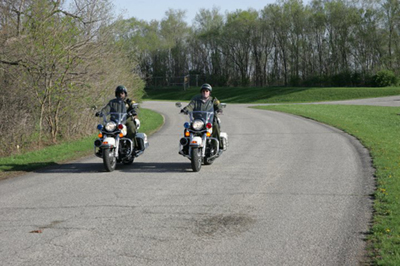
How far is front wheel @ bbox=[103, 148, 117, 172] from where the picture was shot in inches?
439

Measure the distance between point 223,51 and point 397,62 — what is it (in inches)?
1433

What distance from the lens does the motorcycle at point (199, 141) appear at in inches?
435

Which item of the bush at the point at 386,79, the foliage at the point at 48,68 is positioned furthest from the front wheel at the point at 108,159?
the bush at the point at 386,79

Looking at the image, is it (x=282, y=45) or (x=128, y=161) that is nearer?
(x=128, y=161)

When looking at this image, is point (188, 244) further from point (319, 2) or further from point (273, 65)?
point (273, 65)

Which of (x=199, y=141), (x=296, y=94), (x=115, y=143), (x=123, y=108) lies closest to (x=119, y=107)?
(x=123, y=108)

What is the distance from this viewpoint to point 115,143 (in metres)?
11.6

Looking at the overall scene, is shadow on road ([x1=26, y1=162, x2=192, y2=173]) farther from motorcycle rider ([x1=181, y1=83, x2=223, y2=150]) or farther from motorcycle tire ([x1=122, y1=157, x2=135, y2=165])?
motorcycle rider ([x1=181, y1=83, x2=223, y2=150])

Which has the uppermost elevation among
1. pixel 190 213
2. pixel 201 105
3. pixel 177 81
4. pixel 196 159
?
pixel 177 81

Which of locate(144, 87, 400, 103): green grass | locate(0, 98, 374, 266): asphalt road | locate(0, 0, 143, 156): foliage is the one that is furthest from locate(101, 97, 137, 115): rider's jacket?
locate(144, 87, 400, 103): green grass

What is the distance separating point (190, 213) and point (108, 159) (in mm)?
4303

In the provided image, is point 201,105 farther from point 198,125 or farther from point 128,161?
point 128,161

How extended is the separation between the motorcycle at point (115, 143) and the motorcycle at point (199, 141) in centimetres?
128

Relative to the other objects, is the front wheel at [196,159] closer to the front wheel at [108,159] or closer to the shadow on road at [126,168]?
the shadow on road at [126,168]
